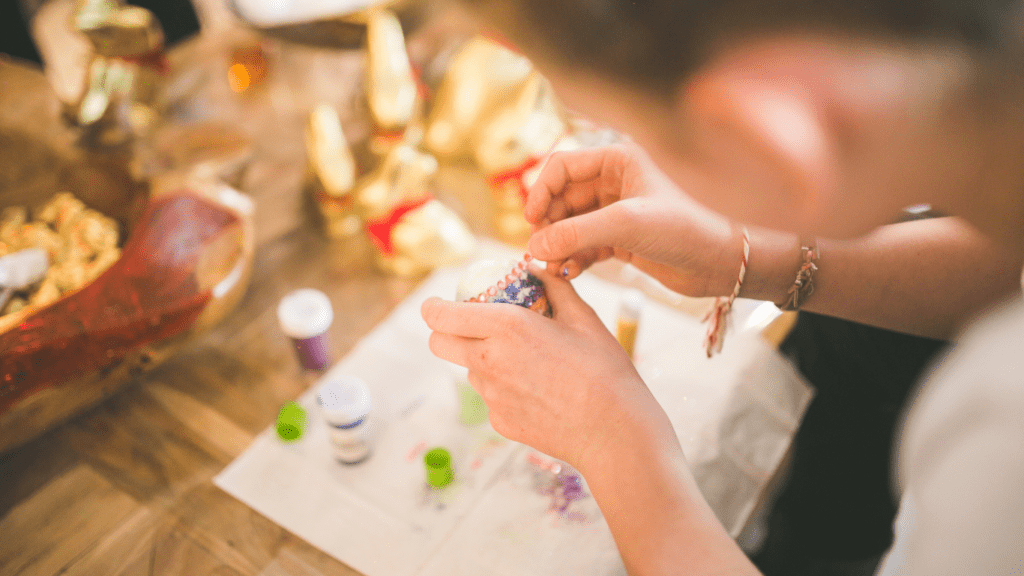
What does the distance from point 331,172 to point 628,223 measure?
2.00 ft

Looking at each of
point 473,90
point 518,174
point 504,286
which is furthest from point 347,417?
point 473,90

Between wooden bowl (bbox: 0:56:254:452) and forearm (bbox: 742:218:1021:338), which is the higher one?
forearm (bbox: 742:218:1021:338)

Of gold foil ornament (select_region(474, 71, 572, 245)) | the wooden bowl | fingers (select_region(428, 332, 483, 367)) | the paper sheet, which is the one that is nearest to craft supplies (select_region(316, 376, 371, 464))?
the paper sheet

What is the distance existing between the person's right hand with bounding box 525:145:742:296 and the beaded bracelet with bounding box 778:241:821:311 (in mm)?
73

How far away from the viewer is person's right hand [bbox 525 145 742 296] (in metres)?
0.59

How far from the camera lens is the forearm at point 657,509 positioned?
1.47 feet

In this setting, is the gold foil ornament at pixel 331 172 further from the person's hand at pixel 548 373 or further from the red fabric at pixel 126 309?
the person's hand at pixel 548 373

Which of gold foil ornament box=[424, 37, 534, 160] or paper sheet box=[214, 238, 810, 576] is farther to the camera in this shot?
gold foil ornament box=[424, 37, 534, 160]

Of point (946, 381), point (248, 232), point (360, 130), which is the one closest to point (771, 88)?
point (946, 381)

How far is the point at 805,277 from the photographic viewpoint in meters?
0.66

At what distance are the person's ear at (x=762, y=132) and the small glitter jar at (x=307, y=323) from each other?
58cm

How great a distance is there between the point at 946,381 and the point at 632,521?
257 mm

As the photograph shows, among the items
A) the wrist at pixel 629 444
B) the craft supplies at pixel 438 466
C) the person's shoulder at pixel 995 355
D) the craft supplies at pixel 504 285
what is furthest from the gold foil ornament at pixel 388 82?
the person's shoulder at pixel 995 355

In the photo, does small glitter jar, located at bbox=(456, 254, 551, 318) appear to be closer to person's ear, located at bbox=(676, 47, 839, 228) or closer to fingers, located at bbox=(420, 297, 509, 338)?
fingers, located at bbox=(420, 297, 509, 338)
